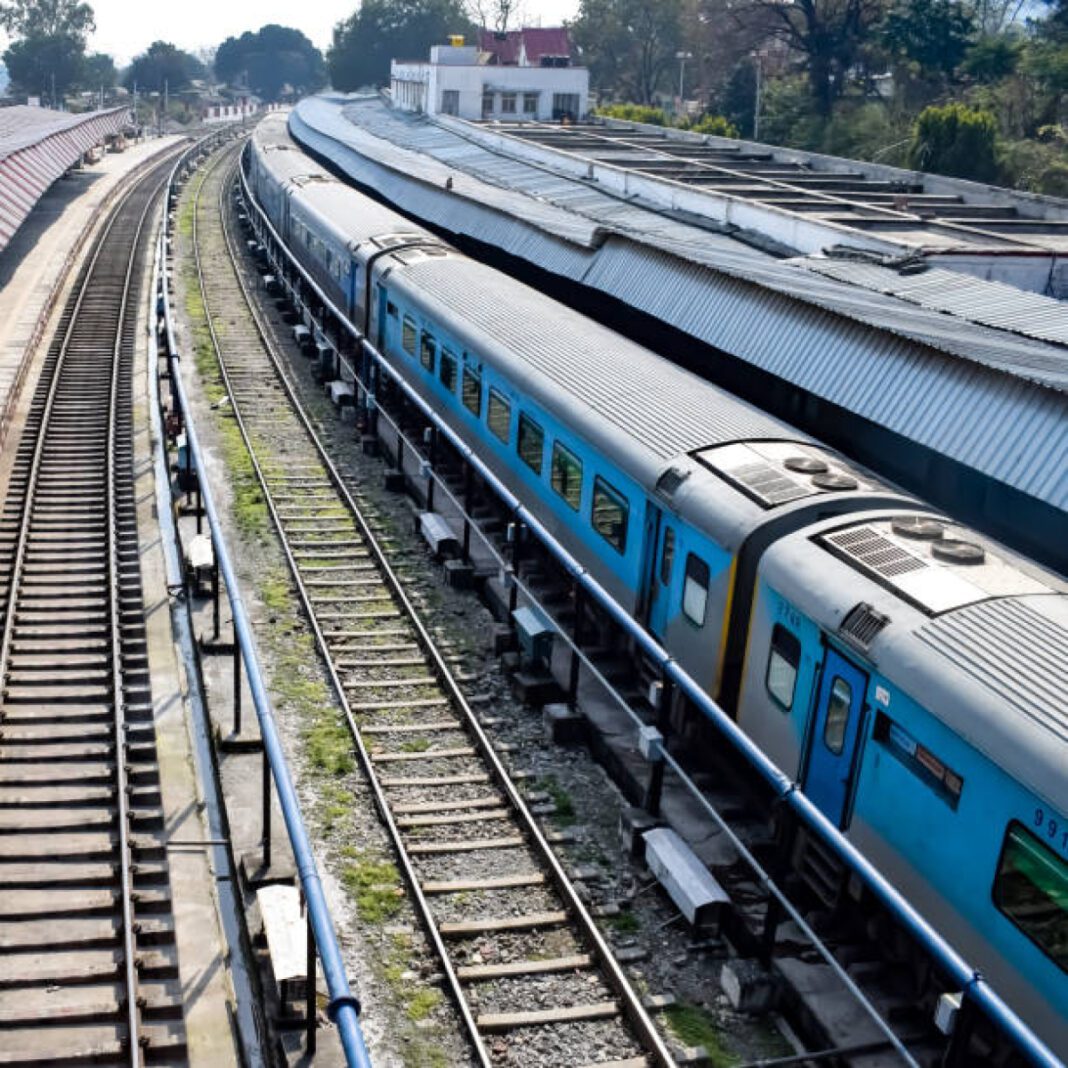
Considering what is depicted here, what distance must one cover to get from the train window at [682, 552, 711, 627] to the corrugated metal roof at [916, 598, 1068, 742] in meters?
3.08

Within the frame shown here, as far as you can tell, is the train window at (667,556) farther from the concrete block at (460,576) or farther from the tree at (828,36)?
the tree at (828,36)

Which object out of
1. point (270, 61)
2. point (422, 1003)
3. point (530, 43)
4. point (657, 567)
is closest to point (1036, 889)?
point (422, 1003)

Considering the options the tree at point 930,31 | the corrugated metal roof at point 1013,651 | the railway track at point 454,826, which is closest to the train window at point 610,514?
the railway track at point 454,826

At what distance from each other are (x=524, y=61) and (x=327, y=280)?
168 feet

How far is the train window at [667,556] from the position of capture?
43.9 feet

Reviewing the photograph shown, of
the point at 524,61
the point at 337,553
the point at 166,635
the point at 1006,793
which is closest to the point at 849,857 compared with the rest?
the point at 1006,793

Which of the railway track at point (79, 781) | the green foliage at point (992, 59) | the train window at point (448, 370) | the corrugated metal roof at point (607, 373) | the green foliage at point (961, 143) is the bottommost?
the railway track at point (79, 781)

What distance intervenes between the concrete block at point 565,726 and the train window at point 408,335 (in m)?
10.5

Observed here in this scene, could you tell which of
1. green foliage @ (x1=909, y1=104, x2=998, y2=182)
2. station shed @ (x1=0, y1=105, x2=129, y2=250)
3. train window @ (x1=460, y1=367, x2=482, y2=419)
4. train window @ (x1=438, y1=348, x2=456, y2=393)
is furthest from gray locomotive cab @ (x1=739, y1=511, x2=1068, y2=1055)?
green foliage @ (x1=909, y1=104, x2=998, y2=182)

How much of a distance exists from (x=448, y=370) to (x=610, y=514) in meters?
7.21

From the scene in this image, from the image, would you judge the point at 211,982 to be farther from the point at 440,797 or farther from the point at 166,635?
the point at 166,635

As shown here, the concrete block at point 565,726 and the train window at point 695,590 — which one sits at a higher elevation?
the train window at point 695,590

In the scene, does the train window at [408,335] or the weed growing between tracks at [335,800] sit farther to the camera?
→ the train window at [408,335]

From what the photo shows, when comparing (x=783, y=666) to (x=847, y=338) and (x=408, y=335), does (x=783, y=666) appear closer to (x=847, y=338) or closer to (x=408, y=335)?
(x=847, y=338)
